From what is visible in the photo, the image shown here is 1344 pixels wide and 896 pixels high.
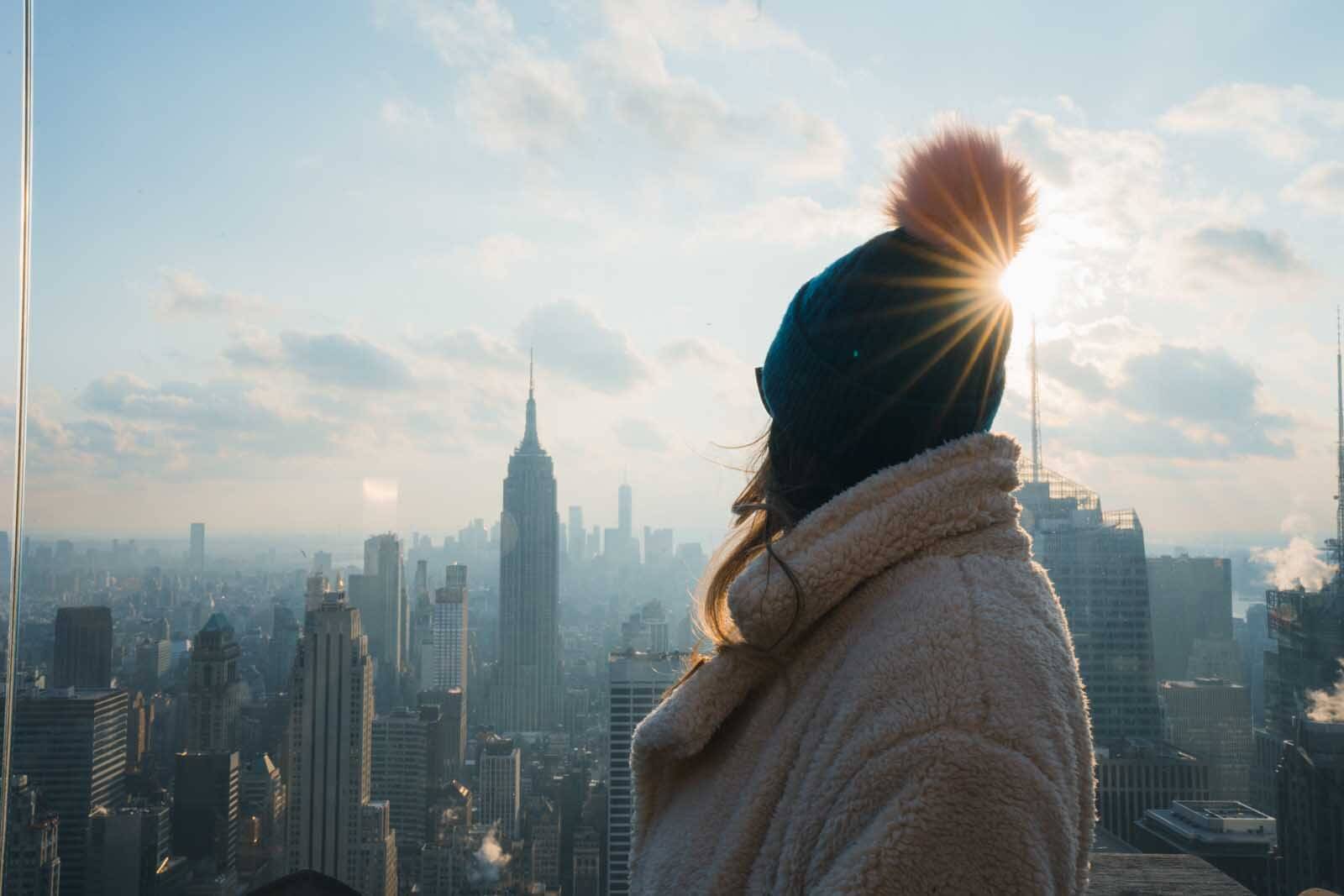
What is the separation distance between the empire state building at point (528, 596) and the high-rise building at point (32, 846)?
4719 mm

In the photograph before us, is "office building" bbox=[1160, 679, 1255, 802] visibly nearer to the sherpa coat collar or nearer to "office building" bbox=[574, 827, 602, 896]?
"office building" bbox=[574, 827, 602, 896]

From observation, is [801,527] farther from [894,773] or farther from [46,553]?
[46,553]

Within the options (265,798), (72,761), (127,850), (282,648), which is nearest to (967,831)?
(72,761)

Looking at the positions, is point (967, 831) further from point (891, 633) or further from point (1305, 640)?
point (1305, 640)

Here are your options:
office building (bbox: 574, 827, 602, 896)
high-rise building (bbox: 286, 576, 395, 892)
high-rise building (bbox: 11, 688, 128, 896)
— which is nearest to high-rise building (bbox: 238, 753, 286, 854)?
high-rise building (bbox: 286, 576, 395, 892)

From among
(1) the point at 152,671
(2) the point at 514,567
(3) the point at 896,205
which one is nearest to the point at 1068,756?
(3) the point at 896,205

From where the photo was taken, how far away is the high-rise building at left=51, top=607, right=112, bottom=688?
2693 millimetres

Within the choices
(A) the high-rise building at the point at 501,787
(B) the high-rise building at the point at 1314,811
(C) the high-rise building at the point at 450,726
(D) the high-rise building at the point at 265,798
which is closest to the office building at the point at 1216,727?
(B) the high-rise building at the point at 1314,811

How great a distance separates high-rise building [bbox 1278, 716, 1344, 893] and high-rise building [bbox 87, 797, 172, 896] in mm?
4090

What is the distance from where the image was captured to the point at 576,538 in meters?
10.5

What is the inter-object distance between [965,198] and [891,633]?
0.91 ft

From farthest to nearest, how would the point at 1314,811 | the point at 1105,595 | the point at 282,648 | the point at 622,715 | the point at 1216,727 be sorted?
the point at 1105,595
the point at 282,648
the point at 1216,727
the point at 1314,811
the point at 622,715

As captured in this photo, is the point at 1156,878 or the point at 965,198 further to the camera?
the point at 1156,878

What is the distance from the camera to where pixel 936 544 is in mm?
455
